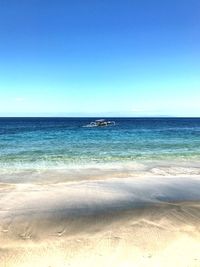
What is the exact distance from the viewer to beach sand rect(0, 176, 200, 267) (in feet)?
18.7

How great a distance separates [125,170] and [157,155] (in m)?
5.88

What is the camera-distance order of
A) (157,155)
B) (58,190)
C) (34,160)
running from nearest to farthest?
(58,190), (34,160), (157,155)

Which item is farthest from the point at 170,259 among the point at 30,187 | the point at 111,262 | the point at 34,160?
the point at 34,160

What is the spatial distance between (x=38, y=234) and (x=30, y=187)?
14.6 ft

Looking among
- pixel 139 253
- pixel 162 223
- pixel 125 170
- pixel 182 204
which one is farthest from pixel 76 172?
pixel 139 253

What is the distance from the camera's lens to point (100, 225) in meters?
7.25

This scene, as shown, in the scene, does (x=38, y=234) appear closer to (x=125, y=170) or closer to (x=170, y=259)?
(x=170, y=259)

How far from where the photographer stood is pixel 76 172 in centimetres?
1409

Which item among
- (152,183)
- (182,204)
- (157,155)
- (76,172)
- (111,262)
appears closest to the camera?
(111,262)

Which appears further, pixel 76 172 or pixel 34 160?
pixel 34 160

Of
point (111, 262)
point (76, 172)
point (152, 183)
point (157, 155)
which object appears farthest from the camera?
point (157, 155)

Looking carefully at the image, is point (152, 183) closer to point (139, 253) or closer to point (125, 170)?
point (125, 170)

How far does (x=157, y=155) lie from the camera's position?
65.6 feet

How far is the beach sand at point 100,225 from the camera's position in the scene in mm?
5707
